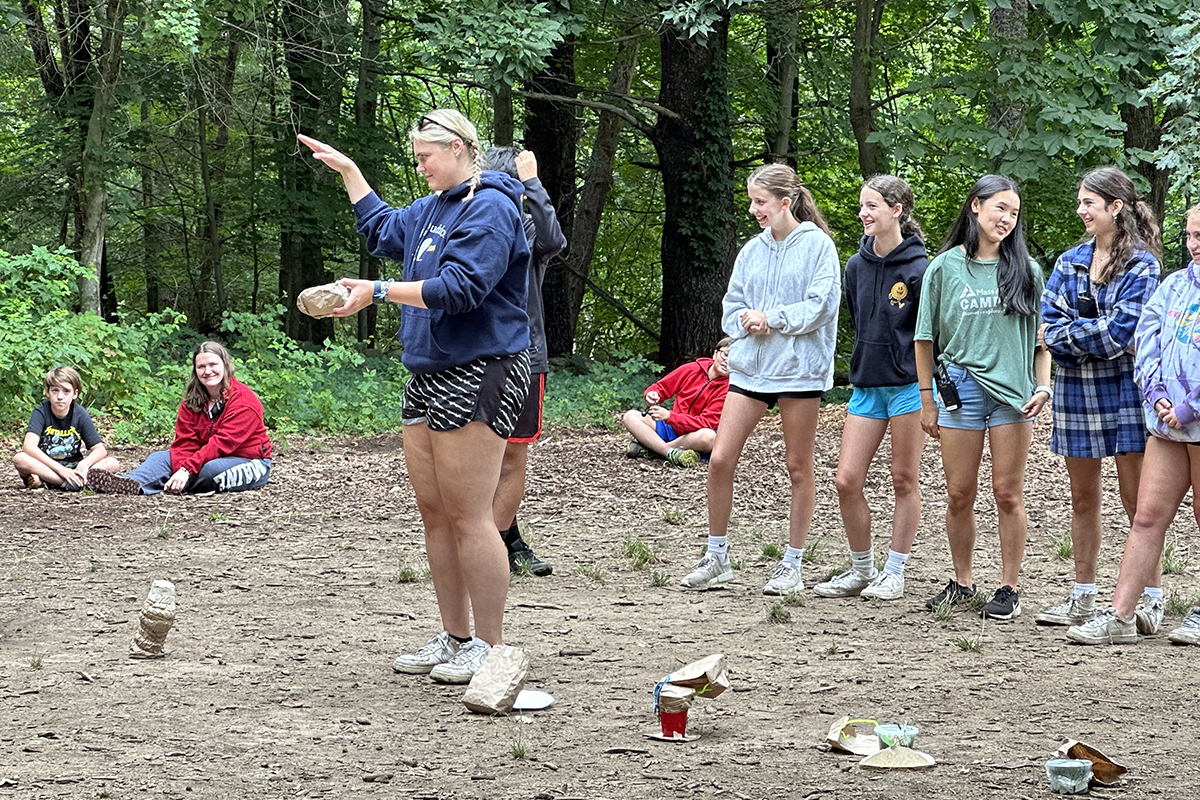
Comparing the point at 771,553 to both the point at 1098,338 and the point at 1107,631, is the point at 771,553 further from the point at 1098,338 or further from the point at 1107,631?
the point at 1098,338

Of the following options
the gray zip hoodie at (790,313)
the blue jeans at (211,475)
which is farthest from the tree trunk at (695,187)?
the gray zip hoodie at (790,313)

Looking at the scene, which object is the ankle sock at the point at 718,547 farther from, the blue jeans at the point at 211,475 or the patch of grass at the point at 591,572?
the blue jeans at the point at 211,475

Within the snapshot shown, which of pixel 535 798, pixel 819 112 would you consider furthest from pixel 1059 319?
pixel 819 112

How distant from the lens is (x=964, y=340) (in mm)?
5469

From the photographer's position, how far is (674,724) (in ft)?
12.9

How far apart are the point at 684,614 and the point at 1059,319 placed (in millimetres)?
2033

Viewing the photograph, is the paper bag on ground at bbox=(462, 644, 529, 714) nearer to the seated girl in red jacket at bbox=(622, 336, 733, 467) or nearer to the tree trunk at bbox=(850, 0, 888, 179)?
the seated girl in red jacket at bbox=(622, 336, 733, 467)

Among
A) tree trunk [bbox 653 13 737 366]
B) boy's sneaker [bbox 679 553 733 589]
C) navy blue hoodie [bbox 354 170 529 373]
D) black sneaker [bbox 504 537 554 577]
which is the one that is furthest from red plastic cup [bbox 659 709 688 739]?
tree trunk [bbox 653 13 737 366]

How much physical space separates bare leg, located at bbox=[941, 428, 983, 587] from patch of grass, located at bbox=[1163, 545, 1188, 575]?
1541 millimetres

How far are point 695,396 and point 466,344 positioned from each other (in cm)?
613

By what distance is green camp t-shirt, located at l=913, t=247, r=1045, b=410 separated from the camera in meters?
5.38

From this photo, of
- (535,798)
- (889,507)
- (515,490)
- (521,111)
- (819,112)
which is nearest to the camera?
(535,798)

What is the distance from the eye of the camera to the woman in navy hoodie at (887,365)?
5.84 meters

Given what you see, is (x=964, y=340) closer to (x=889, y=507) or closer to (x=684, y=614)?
(x=684, y=614)
